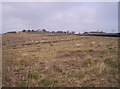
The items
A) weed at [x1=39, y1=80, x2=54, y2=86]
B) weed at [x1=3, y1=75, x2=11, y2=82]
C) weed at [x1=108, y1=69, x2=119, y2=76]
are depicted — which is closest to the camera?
weed at [x1=39, y1=80, x2=54, y2=86]

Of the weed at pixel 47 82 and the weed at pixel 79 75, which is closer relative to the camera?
the weed at pixel 47 82

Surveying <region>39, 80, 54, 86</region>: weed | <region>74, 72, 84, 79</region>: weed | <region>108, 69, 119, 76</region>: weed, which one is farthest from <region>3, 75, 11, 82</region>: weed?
<region>108, 69, 119, 76</region>: weed

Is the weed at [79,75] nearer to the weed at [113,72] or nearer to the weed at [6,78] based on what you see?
the weed at [113,72]

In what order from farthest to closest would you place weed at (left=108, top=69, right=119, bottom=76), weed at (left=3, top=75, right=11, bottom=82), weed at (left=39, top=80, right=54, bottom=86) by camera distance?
weed at (left=108, top=69, right=119, bottom=76)
weed at (left=3, top=75, right=11, bottom=82)
weed at (left=39, top=80, right=54, bottom=86)

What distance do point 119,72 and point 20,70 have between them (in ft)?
18.4

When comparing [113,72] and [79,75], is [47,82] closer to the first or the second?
[79,75]

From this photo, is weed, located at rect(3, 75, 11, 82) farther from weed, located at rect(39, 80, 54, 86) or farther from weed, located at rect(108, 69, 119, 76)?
weed, located at rect(108, 69, 119, 76)

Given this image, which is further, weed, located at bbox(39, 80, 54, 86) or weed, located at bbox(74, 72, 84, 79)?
weed, located at bbox(74, 72, 84, 79)

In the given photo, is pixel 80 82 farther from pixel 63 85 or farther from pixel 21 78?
pixel 21 78

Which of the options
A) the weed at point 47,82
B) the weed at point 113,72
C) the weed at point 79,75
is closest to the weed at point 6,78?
the weed at point 47,82

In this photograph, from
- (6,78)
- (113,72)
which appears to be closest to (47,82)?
(6,78)

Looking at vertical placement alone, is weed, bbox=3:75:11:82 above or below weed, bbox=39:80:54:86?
above

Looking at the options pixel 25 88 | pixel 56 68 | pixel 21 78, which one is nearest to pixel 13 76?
pixel 21 78

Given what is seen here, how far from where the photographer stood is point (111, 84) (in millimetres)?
5125
